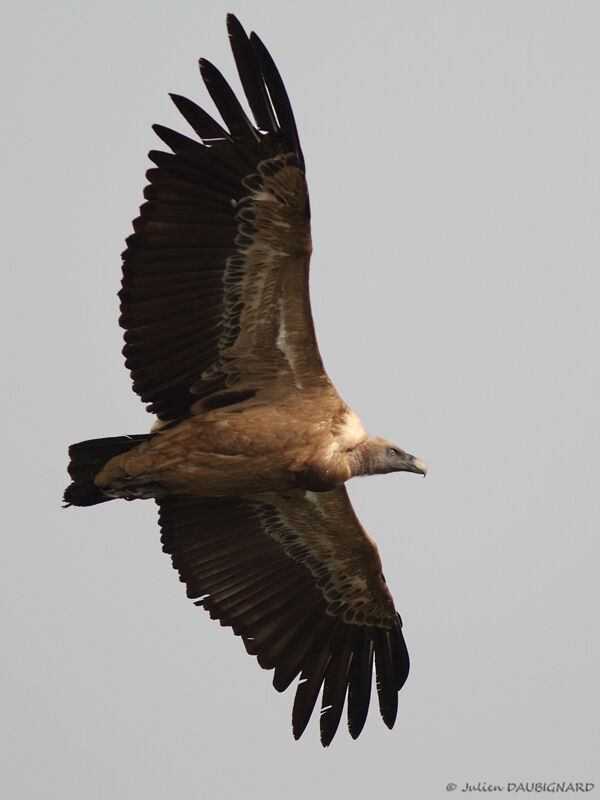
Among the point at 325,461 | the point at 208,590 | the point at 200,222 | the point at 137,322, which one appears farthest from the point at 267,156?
the point at 208,590

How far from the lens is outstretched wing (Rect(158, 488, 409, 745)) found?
1514 centimetres

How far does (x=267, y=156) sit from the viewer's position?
12836 mm

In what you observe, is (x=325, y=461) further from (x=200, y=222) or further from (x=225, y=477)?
(x=200, y=222)

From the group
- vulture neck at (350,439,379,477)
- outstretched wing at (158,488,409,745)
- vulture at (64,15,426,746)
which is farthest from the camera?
outstretched wing at (158,488,409,745)

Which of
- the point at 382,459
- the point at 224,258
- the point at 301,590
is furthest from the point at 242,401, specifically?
the point at 301,590

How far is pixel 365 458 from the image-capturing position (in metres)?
14.5

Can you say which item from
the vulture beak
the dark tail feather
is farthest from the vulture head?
the dark tail feather

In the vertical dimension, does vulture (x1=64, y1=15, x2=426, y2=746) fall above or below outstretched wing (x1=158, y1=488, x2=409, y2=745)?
above

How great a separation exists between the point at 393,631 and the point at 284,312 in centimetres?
427

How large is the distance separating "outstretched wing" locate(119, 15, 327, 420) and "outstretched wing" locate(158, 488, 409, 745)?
1.85 m

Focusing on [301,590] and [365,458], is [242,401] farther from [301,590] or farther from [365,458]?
[301,590]

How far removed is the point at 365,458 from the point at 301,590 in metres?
1.99

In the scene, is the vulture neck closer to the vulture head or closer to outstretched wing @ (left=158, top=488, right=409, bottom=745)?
the vulture head

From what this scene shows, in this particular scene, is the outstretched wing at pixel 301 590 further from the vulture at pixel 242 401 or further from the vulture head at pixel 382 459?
the vulture head at pixel 382 459
